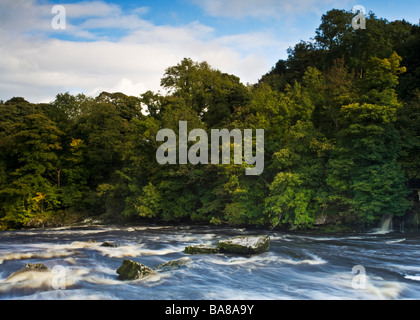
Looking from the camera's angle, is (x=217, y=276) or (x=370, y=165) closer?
(x=217, y=276)

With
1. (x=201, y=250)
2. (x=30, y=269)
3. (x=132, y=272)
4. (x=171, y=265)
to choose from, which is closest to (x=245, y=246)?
(x=201, y=250)

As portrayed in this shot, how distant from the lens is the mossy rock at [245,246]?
1496 cm

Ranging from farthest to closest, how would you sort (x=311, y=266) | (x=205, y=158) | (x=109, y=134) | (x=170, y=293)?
(x=109, y=134) < (x=205, y=158) < (x=311, y=266) < (x=170, y=293)

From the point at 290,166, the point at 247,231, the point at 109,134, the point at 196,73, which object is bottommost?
the point at 247,231

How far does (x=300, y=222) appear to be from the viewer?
20797 mm

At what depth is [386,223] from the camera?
68.5 ft

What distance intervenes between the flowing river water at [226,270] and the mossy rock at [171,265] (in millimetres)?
306

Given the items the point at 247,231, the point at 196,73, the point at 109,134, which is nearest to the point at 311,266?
the point at 247,231

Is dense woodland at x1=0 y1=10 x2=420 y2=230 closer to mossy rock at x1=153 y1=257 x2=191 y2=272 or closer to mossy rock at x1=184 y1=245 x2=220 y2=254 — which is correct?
mossy rock at x1=184 y1=245 x2=220 y2=254

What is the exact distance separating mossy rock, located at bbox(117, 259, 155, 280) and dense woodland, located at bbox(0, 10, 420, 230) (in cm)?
1126

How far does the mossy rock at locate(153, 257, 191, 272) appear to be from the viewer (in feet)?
41.3

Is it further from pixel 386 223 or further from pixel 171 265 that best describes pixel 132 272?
pixel 386 223
